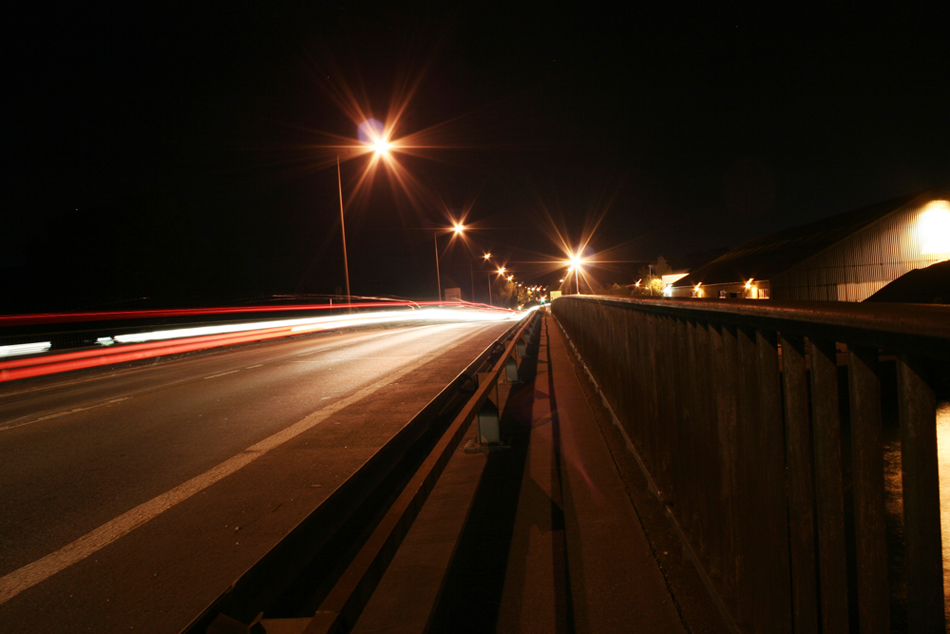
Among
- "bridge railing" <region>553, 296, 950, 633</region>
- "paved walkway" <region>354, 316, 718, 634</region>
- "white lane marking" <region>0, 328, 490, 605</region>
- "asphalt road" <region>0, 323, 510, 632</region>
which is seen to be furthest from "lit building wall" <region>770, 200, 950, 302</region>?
"bridge railing" <region>553, 296, 950, 633</region>

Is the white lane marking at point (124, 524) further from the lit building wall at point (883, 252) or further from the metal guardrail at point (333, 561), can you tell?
the lit building wall at point (883, 252)

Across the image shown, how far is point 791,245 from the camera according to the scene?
43.0 m

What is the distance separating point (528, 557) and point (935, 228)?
4152 cm

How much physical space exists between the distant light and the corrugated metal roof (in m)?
0.84

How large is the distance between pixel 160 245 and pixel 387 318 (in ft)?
104

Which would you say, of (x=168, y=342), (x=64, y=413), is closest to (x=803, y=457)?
(x=64, y=413)

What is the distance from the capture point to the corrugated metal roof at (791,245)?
1389 inches

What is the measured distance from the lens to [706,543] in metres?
2.78

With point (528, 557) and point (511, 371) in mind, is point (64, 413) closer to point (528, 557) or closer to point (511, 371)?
point (511, 371)

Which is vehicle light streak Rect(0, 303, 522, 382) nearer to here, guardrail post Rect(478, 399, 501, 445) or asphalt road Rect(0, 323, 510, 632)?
asphalt road Rect(0, 323, 510, 632)

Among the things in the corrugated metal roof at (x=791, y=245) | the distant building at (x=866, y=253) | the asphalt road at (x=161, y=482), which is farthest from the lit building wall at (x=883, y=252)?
the asphalt road at (x=161, y=482)

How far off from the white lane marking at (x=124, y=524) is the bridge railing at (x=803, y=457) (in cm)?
381

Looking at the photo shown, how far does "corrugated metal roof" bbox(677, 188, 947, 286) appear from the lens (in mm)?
35281

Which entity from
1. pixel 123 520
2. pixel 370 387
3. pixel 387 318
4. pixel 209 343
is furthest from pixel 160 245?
pixel 123 520
